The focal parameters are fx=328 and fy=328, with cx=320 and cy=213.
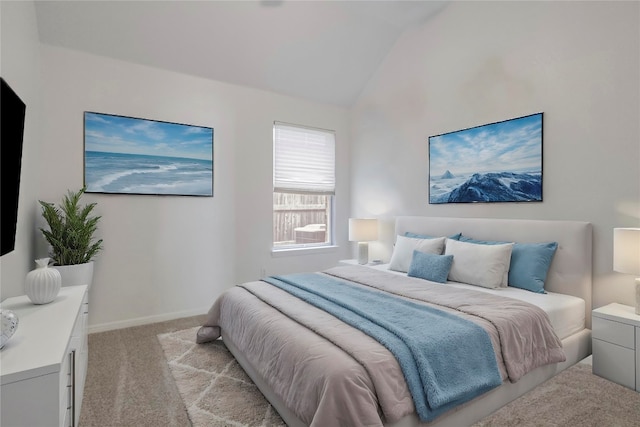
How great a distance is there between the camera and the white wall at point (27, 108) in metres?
2.04

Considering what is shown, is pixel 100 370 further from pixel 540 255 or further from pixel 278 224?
pixel 540 255

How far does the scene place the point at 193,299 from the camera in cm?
385

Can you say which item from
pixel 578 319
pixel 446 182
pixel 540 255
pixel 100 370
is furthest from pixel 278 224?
pixel 578 319

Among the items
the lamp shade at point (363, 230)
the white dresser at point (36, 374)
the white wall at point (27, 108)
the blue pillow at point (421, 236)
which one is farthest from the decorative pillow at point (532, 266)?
the white wall at point (27, 108)

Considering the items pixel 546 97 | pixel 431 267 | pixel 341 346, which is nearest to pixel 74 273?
pixel 341 346

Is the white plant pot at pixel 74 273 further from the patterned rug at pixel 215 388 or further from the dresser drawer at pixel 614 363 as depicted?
the dresser drawer at pixel 614 363

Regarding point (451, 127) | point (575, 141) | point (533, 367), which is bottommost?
point (533, 367)

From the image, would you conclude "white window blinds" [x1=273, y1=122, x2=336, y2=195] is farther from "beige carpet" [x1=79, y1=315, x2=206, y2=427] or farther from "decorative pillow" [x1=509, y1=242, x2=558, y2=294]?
"decorative pillow" [x1=509, y1=242, x2=558, y2=294]

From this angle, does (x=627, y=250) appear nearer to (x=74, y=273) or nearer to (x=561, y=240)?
(x=561, y=240)

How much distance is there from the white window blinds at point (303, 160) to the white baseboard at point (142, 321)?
1851 mm

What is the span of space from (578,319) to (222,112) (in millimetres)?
4084

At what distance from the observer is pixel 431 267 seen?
302 cm

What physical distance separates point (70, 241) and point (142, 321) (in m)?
1.15

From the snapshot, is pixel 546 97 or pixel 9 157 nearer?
pixel 9 157
